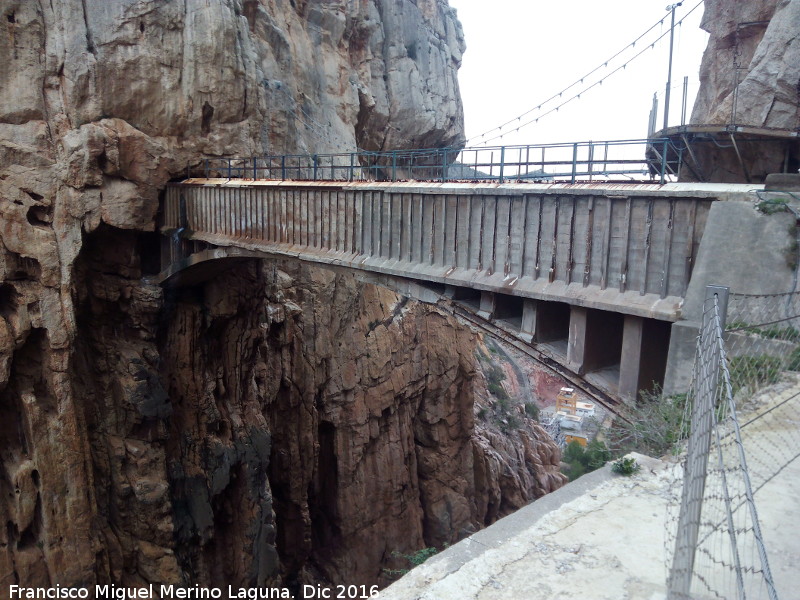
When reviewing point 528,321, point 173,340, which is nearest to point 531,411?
point 173,340

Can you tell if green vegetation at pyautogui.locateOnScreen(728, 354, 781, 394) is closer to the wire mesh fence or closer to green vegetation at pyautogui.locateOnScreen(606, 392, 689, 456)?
the wire mesh fence

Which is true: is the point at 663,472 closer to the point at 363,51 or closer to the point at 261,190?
the point at 261,190

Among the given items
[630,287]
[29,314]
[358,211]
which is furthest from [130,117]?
[630,287]

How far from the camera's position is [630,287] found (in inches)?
267

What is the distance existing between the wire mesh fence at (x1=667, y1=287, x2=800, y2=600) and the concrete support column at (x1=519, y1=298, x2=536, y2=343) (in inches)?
95.0

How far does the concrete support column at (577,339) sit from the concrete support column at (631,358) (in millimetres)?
460

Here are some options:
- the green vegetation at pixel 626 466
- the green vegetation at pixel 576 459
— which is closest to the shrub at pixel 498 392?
the green vegetation at pixel 576 459

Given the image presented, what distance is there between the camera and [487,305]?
834cm

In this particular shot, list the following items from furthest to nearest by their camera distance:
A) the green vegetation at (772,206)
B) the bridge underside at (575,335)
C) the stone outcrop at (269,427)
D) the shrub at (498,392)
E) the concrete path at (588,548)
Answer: the shrub at (498,392)
the stone outcrop at (269,427)
the bridge underside at (575,335)
the green vegetation at (772,206)
the concrete path at (588,548)

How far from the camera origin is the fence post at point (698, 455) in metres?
3.27

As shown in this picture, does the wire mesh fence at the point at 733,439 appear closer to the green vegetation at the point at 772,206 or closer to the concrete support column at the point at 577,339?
the green vegetation at the point at 772,206

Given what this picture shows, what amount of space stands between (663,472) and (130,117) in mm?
13045

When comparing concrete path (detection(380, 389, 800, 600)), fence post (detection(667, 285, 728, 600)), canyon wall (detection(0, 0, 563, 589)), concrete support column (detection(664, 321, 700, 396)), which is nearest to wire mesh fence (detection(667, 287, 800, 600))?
fence post (detection(667, 285, 728, 600))

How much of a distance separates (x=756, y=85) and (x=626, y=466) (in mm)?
9947
